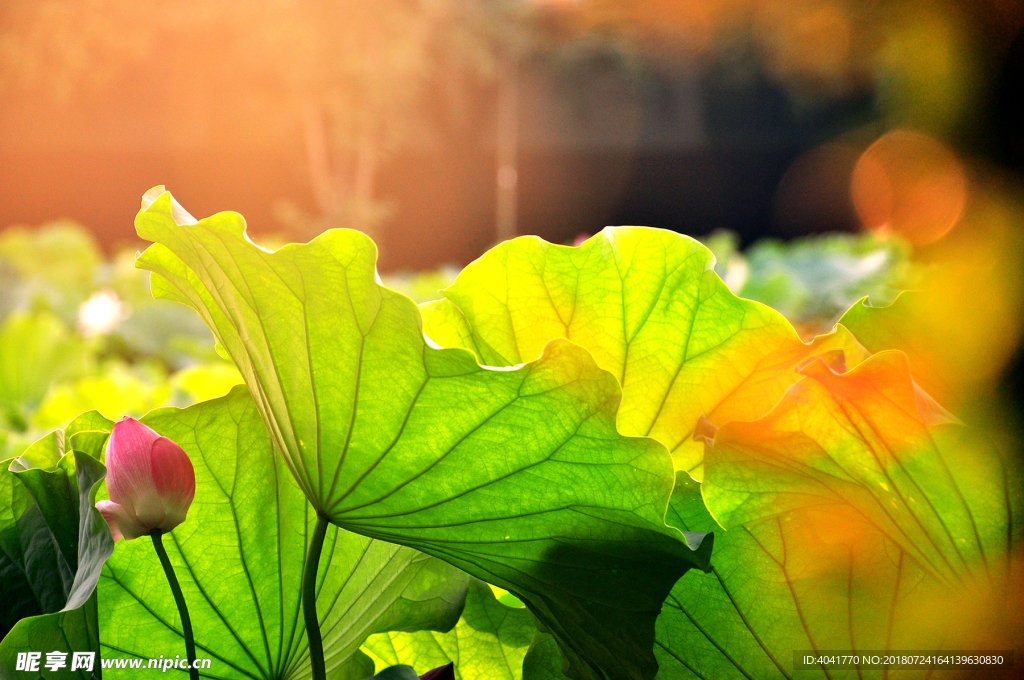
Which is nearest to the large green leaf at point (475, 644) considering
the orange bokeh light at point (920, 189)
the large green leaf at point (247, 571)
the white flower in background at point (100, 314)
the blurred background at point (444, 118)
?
the large green leaf at point (247, 571)

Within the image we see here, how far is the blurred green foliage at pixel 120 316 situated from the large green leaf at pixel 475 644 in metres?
0.50

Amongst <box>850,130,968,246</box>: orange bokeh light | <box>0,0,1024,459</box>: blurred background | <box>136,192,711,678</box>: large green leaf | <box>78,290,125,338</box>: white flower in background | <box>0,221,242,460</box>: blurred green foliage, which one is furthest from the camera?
<box>0,0,1024,459</box>: blurred background

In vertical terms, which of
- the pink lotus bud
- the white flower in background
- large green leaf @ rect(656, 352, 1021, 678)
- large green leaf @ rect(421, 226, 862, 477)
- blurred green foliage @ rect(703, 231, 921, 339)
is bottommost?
large green leaf @ rect(656, 352, 1021, 678)

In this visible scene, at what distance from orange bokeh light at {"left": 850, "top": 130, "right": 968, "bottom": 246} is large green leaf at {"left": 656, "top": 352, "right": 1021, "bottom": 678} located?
0.41 metres

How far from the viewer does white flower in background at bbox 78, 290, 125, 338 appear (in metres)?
1.68

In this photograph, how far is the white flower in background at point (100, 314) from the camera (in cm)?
168

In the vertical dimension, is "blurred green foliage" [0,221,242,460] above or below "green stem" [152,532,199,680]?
above

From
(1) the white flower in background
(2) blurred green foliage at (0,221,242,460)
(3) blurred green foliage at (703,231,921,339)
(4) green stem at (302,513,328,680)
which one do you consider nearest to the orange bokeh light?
(3) blurred green foliage at (703,231,921,339)

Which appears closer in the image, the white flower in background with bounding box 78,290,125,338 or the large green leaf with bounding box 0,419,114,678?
the large green leaf with bounding box 0,419,114,678

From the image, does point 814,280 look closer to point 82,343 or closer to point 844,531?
point 82,343

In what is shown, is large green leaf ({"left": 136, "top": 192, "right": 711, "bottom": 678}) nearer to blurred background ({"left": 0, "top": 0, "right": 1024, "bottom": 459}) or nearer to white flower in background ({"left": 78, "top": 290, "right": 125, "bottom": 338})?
white flower in background ({"left": 78, "top": 290, "right": 125, "bottom": 338})

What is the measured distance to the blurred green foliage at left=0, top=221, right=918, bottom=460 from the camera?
2.94 feet

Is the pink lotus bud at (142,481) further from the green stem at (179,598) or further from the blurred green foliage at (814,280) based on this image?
the blurred green foliage at (814,280)

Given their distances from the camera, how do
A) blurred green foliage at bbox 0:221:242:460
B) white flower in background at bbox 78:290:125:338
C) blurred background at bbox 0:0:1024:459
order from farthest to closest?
blurred background at bbox 0:0:1024:459 → white flower in background at bbox 78:290:125:338 → blurred green foliage at bbox 0:221:242:460
